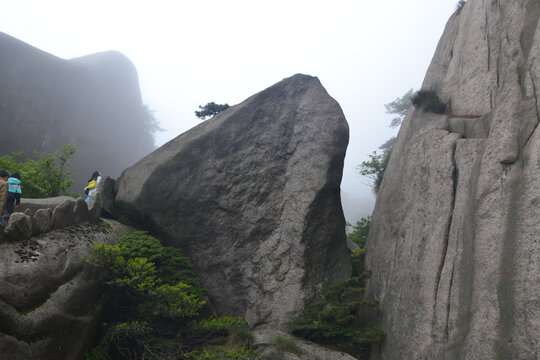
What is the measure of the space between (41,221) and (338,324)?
27.4 feet

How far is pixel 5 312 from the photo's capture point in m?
5.80

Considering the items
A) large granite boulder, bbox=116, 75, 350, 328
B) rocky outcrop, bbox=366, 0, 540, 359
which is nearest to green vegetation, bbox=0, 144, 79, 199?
large granite boulder, bbox=116, 75, 350, 328

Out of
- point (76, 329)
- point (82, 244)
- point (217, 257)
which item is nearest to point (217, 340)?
point (217, 257)

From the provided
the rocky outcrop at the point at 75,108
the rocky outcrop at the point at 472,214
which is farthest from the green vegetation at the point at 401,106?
the rocky outcrop at the point at 75,108

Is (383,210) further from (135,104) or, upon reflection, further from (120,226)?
(135,104)

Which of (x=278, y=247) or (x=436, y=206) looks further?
(x=278, y=247)

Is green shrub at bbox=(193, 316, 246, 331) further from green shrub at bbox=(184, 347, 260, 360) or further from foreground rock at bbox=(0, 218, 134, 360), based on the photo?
foreground rock at bbox=(0, 218, 134, 360)

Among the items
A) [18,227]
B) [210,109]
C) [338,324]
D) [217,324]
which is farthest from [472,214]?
[210,109]

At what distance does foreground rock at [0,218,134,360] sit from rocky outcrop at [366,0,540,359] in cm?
773

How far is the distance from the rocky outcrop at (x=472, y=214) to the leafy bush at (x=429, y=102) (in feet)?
1.00

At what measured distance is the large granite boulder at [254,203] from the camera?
11188 millimetres

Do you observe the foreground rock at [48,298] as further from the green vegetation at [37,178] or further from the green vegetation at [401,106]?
the green vegetation at [401,106]

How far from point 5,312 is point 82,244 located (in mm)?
2579

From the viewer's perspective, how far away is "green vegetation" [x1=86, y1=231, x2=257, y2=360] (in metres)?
7.85
